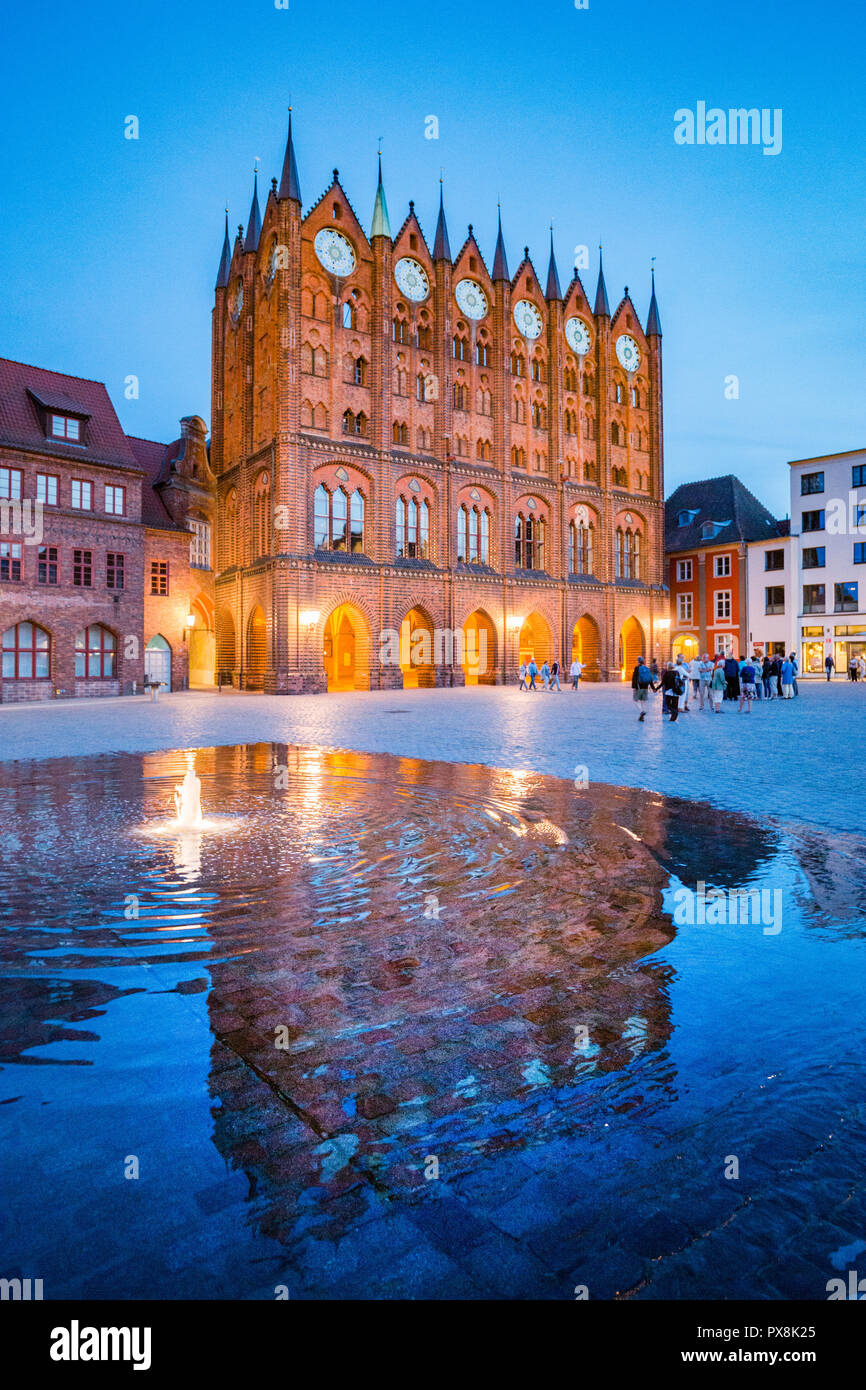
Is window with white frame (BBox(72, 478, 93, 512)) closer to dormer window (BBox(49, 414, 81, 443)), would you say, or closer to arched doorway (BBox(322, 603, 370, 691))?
dormer window (BBox(49, 414, 81, 443))

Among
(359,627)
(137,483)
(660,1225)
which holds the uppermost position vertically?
(137,483)

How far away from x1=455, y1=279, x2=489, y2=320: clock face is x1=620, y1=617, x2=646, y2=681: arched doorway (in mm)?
20764

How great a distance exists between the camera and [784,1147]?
2.32 metres

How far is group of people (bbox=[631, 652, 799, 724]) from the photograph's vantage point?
19.7 meters

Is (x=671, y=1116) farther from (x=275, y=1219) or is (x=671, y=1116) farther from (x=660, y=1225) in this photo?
(x=275, y=1219)

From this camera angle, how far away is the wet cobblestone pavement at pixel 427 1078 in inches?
75.5

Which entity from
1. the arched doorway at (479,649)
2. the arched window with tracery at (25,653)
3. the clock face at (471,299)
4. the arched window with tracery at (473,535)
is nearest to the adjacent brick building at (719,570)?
the arched doorway at (479,649)

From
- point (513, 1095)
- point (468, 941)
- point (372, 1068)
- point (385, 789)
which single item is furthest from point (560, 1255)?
point (385, 789)

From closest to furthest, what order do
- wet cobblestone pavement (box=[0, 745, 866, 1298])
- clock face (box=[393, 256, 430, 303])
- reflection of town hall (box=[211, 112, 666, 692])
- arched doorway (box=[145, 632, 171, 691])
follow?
wet cobblestone pavement (box=[0, 745, 866, 1298]), reflection of town hall (box=[211, 112, 666, 692]), arched doorway (box=[145, 632, 171, 691]), clock face (box=[393, 256, 430, 303])

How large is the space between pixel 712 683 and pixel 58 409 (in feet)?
101

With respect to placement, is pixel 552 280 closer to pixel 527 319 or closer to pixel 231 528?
pixel 527 319

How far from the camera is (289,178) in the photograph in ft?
118

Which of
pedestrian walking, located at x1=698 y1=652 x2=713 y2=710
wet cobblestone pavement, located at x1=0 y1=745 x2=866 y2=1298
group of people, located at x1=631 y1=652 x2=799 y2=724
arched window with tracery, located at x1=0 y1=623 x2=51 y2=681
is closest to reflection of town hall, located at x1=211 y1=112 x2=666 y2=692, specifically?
arched window with tracery, located at x1=0 y1=623 x2=51 y2=681

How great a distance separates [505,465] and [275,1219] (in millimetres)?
43610
